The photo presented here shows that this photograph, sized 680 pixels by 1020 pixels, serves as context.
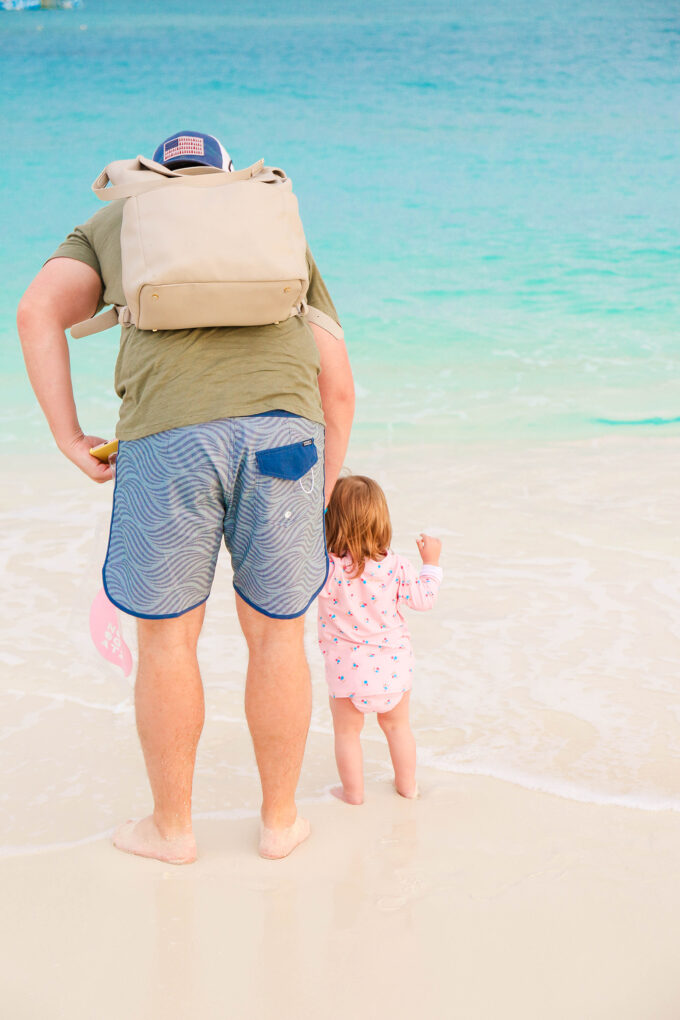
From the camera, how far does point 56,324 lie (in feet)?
5.48

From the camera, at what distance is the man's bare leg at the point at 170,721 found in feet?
5.49

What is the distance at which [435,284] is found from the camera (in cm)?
1255

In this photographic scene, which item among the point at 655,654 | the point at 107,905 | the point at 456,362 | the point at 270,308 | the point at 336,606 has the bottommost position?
the point at 456,362

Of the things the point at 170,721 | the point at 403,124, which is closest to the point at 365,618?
the point at 170,721

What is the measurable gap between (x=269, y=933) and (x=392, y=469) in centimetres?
427

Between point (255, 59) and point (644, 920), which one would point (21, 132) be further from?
point (644, 920)

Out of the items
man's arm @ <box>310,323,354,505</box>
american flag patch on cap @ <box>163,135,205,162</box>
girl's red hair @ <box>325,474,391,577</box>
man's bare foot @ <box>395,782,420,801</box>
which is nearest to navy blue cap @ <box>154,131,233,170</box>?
american flag patch on cap @ <box>163,135,205,162</box>

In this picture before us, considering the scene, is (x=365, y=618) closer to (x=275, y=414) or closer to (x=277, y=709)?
(x=277, y=709)

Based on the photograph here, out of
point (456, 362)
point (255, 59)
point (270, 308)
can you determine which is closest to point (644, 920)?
point (270, 308)

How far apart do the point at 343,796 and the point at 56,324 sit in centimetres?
111

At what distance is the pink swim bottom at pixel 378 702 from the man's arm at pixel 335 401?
0.44 metres

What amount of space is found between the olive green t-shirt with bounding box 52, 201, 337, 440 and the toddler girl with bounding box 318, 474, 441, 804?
0.35m

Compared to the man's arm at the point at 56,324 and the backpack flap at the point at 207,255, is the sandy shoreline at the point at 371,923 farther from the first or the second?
the backpack flap at the point at 207,255

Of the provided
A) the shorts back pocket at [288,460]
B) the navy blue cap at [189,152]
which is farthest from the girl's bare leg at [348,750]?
the navy blue cap at [189,152]
